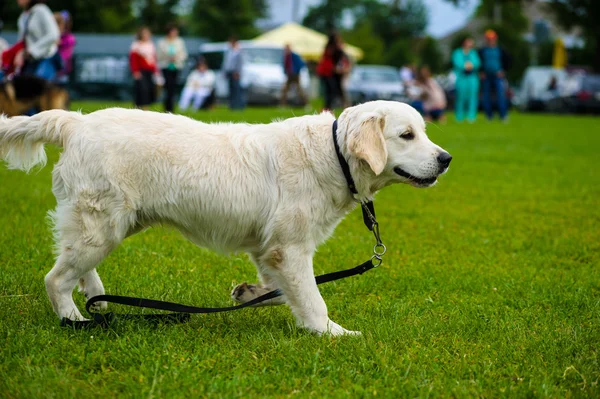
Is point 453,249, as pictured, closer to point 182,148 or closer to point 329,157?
point 329,157

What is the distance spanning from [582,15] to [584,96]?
2015 centimetres

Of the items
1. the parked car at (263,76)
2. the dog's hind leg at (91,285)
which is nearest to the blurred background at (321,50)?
the parked car at (263,76)

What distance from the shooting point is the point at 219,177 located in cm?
461

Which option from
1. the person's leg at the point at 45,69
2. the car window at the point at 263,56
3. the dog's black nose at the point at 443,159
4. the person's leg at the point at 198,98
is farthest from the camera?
the car window at the point at 263,56

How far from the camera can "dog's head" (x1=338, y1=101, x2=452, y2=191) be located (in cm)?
464

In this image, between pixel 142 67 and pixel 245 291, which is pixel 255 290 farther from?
pixel 142 67

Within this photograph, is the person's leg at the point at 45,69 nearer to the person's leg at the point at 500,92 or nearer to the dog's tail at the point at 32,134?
the dog's tail at the point at 32,134

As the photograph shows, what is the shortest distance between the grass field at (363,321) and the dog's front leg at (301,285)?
0.13 meters

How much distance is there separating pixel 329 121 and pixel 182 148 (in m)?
0.99

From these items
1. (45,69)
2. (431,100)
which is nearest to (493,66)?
(431,100)

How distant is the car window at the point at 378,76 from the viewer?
125ft

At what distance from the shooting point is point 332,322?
185 inches

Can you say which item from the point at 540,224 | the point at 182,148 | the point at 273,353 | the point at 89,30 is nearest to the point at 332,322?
the point at 273,353

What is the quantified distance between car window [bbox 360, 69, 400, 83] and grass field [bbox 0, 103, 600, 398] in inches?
1160
